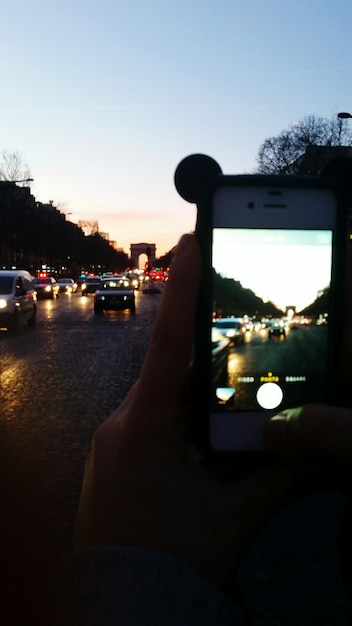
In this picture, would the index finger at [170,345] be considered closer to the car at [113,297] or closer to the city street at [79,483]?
the city street at [79,483]

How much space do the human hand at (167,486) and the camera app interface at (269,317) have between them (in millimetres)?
287

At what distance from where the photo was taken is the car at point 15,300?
75.5 feet

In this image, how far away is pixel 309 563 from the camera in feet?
14.1

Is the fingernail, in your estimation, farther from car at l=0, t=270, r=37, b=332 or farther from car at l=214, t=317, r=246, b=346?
car at l=0, t=270, r=37, b=332

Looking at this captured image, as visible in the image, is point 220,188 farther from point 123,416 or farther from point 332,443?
→ point 332,443

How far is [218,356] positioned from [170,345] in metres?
0.37

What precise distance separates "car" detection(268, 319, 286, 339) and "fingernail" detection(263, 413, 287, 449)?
48 centimetres

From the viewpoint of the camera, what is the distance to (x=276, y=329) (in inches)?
68.6

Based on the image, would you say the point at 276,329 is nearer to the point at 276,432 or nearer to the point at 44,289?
the point at 276,432

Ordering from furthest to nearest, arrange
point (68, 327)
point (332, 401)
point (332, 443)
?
point (68, 327) < point (332, 401) < point (332, 443)

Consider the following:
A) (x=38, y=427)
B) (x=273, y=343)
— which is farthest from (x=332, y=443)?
(x=38, y=427)

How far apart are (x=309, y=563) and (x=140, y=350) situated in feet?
44.0

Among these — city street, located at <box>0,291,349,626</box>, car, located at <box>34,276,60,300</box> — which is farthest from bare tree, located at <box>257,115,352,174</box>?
city street, located at <box>0,291,349,626</box>

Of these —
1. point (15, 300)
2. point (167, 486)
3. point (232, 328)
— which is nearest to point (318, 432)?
point (167, 486)
